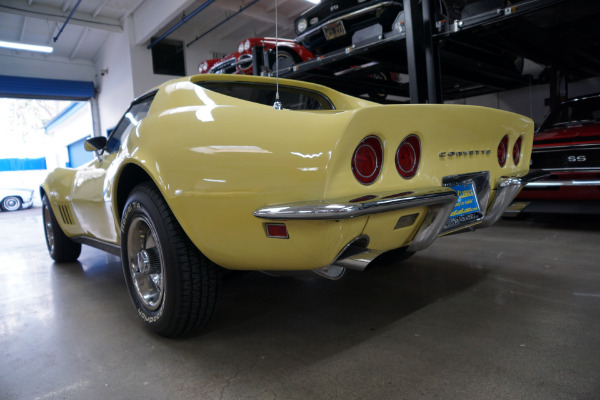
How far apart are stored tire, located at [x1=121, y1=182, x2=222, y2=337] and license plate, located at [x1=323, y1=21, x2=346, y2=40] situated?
316 centimetres

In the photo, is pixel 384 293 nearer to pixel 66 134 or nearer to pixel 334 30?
pixel 334 30

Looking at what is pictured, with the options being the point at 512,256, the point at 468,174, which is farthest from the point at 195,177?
the point at 512,256

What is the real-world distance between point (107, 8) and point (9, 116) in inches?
475

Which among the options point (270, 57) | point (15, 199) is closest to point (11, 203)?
point (15, 199)

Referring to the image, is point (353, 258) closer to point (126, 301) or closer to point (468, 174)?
point (468, 174)

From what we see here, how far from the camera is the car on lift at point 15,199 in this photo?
13.9 metres

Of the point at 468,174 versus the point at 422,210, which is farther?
the point at 468,174

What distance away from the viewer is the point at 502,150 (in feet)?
7.00

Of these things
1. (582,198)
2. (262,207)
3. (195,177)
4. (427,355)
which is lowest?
(427,355)

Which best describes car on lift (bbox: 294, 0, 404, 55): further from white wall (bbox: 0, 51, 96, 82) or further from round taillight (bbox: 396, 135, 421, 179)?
white wall (bbox: 0, 51, 96, 82)

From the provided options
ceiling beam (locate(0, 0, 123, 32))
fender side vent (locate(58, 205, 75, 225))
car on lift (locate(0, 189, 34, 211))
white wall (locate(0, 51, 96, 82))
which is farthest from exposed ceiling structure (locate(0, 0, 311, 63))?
fender side vent (locate(58, 205, 75, 225))

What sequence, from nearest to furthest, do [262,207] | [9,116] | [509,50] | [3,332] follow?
1. [262,207]
2. [3,332]
3. [509,50]
4. [9,116]

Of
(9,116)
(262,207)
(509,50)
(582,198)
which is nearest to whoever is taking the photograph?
(262,207)

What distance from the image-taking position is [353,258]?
1.47 meters
